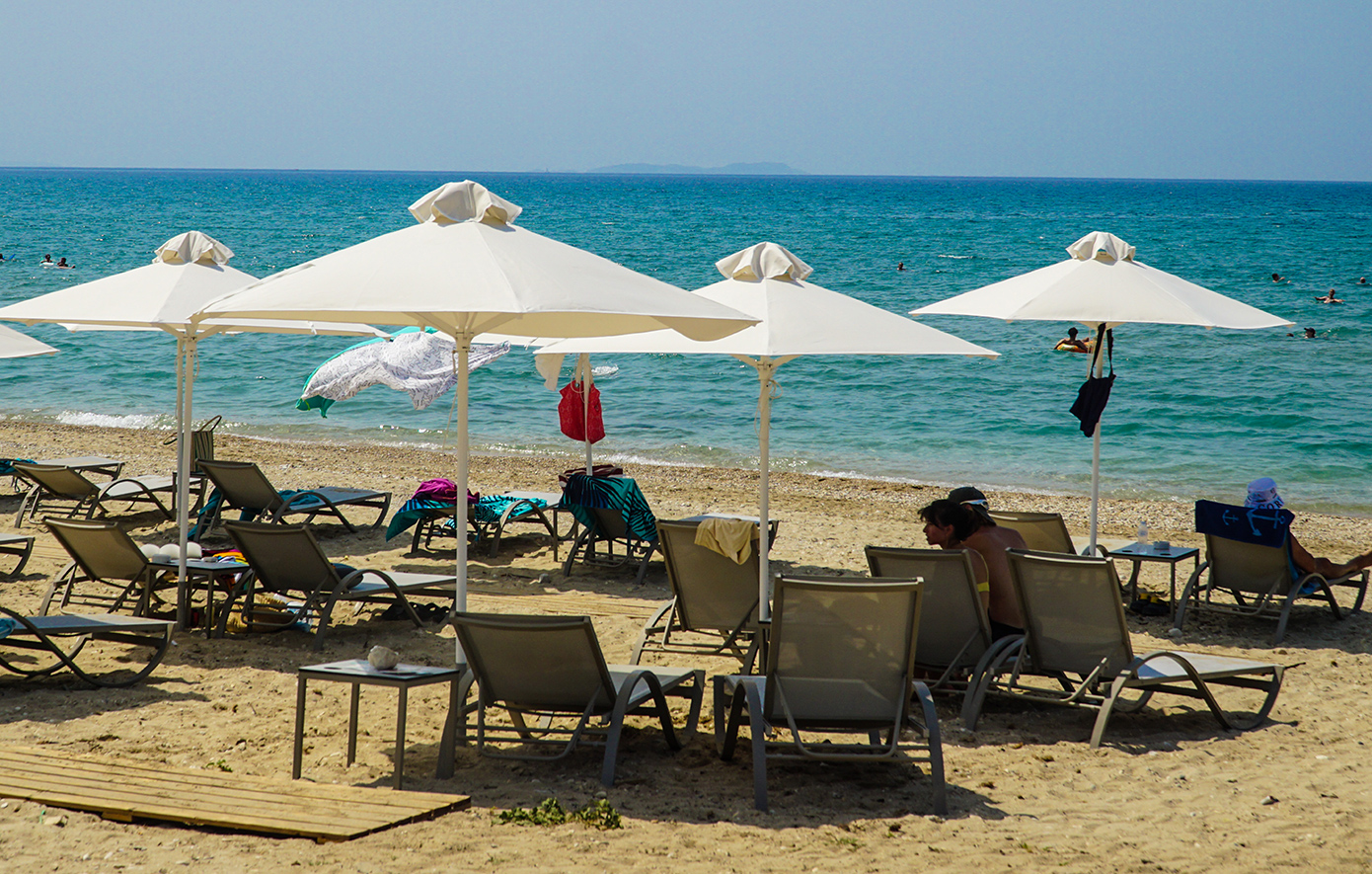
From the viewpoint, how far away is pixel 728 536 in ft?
18.9

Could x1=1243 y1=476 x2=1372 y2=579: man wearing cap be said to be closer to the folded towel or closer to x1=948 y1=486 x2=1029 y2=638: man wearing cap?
x1=948 y1=486 x2=1029 y2=638: man wearing cap

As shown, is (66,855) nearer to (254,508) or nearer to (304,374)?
(254,508)

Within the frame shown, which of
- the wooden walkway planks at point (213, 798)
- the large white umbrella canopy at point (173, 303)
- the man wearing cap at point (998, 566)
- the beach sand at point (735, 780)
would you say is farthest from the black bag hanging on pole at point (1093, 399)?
the wooden walkway planks at point (213, 798)

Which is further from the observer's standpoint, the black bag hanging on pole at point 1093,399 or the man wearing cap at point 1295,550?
the black bag hanging on pole at point 1093,399

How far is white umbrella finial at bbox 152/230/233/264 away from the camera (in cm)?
687

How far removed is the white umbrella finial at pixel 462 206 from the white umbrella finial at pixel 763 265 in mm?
1257

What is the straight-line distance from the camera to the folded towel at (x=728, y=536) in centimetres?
575

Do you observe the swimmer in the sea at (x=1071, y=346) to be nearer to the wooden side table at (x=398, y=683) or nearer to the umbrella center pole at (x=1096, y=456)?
the umbrella center pole at (x=1096, y=456)

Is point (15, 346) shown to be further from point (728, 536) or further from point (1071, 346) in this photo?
point (1071, 346)

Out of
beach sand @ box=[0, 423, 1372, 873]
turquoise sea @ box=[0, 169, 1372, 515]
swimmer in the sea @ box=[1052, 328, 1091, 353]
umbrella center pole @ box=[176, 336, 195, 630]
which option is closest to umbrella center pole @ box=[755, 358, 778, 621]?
beach sand @ box=[0, 423, 1372, 873]

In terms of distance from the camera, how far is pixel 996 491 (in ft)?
40.4

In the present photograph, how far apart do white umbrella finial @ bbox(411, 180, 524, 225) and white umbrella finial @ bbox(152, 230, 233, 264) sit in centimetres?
295

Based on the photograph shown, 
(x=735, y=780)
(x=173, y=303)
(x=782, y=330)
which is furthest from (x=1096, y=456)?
(x=173, y=303)

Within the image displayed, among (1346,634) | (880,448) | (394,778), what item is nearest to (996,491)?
(880,448)
